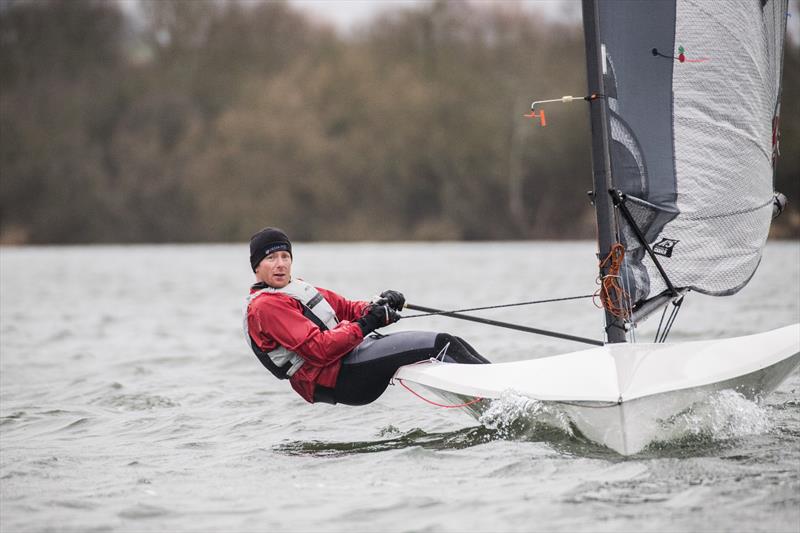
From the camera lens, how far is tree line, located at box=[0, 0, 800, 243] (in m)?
32.6

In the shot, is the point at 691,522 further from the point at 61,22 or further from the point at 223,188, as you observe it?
the point at 61,22

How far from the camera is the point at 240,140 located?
3400cm

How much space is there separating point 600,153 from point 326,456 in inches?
72.0

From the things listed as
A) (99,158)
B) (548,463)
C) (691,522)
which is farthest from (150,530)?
(99,158)

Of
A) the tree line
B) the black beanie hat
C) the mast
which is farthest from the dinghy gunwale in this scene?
the tree line

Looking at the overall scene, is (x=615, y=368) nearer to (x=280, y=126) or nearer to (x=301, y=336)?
(x=301, y=336)

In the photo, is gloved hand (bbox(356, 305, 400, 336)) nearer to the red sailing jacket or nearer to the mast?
the red sailing jacket

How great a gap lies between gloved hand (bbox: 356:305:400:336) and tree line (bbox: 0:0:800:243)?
27.4 m

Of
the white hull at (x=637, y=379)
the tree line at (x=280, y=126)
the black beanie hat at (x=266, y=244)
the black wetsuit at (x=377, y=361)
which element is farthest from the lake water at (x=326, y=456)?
the tree line at (x=280, y=126)

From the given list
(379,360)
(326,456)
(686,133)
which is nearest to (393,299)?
(379,360)

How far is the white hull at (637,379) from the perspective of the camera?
13.1ft

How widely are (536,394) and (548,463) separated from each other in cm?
29

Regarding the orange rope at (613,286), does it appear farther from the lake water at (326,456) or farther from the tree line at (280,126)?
the tree line at (280,126)

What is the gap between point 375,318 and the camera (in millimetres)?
4578
